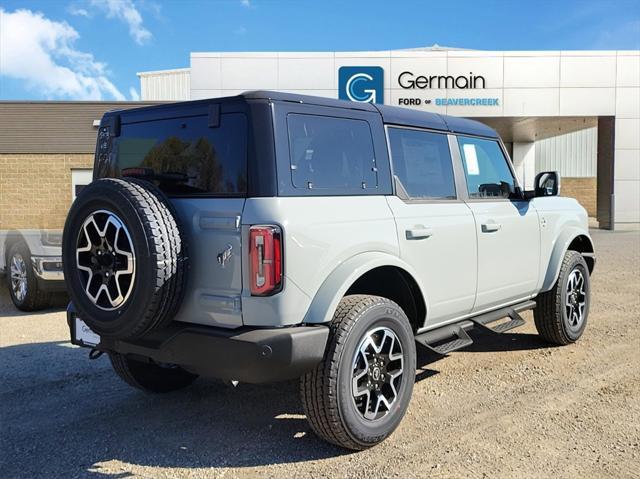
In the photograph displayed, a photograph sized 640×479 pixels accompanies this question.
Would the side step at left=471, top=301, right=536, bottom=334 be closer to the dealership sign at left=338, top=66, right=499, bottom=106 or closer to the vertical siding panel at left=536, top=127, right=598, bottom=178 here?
the dealership sign at left=338, top=66, right=499, bottom=106

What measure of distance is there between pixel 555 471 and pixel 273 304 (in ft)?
5.72

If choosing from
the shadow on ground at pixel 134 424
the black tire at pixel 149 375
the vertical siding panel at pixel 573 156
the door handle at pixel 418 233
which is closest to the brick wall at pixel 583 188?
the vertical siding panel at pixel 573 156

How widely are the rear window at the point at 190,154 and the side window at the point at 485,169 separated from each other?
2085mm

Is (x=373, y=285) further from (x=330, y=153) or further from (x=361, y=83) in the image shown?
(x=361, y=83)

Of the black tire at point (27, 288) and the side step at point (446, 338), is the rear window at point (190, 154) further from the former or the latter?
the black tire at point (27, 288)

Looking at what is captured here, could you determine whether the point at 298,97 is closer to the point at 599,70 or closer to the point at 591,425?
the point at 591,425

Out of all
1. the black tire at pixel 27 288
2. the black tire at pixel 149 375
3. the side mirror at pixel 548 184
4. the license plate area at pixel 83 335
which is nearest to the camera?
the license plate area at pixel 83 335

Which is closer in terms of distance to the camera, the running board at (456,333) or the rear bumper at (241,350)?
the rear bumper at (241,350)

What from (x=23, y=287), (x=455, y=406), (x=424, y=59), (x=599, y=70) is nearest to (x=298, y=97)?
(x=455, y=406)

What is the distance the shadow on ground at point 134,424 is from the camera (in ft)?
11.6

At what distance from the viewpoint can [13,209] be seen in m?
14.9

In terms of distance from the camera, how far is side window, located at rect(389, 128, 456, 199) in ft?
13.5

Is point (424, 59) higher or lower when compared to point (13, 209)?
higher

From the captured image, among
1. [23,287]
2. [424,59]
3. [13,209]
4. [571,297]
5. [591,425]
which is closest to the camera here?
[591,425]
